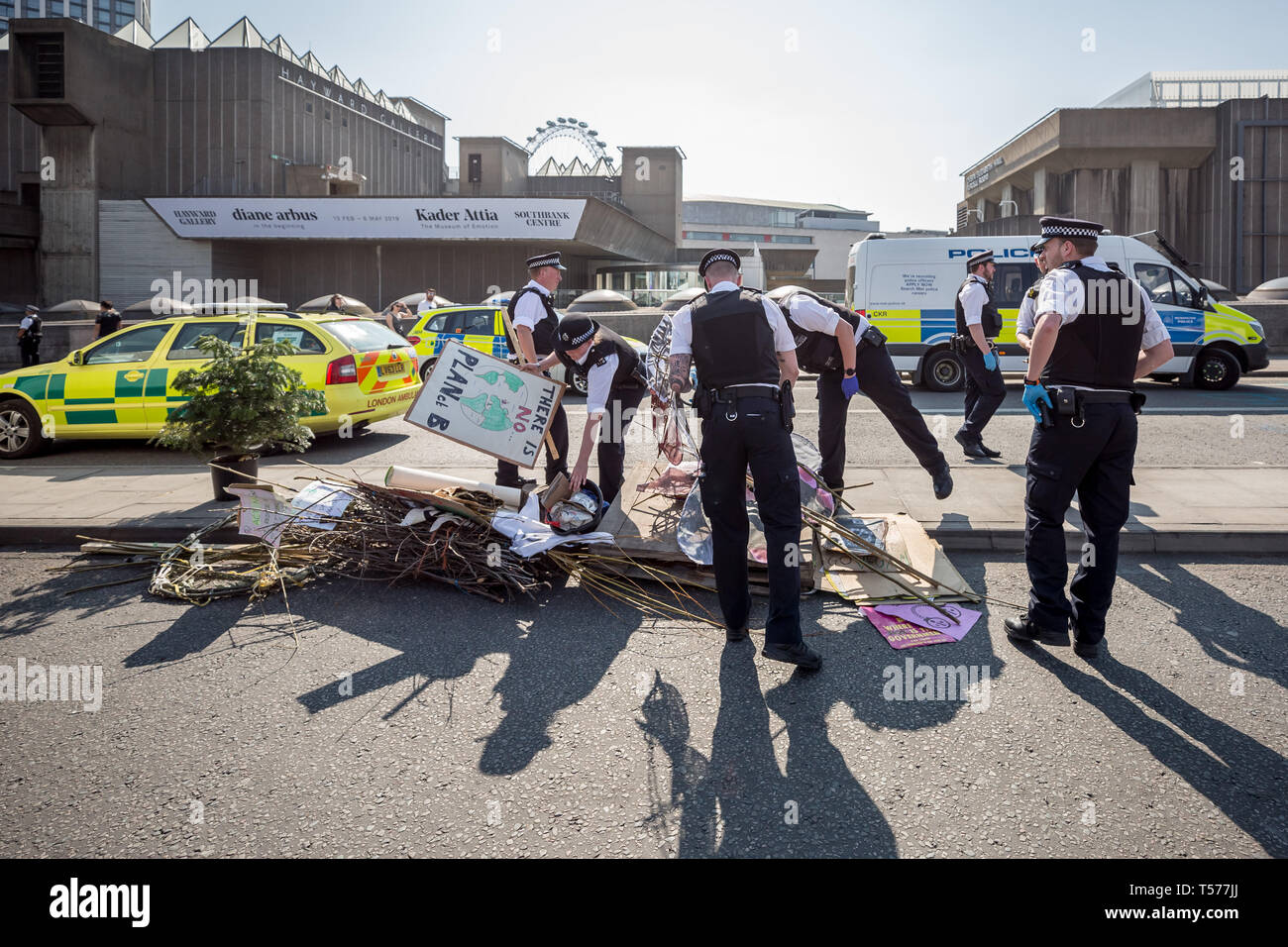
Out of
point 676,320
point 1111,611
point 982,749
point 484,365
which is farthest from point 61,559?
point 1111,611

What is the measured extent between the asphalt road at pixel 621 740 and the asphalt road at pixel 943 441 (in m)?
4.17

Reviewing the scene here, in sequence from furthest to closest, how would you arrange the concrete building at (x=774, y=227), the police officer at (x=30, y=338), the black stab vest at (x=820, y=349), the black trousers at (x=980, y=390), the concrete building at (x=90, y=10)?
1. the concrete building at (x=90, y=10)
2. the concrete building at (x=774, y=227)
3. the police officer at (x=30, y=338)
4. the black trousers at (x=980, y=390)
5. the black stab vest at (x=820, y=349)

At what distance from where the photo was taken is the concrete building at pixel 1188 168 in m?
38.2

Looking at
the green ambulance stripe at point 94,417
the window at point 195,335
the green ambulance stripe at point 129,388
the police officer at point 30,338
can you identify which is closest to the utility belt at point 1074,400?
the window at point 195,335

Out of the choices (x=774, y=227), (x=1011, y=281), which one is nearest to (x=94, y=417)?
(x=1011, y=281)

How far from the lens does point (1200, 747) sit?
3.57 meters

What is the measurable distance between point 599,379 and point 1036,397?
3001 mm

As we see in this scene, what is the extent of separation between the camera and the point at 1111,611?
522 cm

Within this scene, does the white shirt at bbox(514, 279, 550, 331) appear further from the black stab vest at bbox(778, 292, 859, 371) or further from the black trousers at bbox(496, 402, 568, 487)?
the black stab vest at bbox(778, 292, 859, 371)

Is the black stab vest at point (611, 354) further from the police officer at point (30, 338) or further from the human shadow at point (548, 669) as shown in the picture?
the police officer at point (30, 338)

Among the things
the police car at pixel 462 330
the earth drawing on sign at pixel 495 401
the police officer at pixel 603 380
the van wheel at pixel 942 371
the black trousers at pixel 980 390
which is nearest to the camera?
the police officer at pixel 603 380

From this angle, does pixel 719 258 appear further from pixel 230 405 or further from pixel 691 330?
pixel 230 405

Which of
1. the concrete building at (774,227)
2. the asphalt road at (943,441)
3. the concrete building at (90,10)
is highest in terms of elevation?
the concrete building at (90,10)
